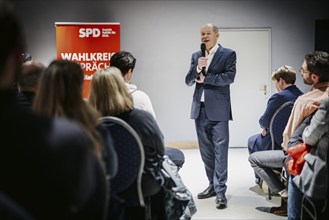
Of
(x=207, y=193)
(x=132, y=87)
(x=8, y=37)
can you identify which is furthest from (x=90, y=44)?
(x=8, y=37)

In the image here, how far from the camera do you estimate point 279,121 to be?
364 centimetres

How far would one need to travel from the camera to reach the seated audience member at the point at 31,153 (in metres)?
0.96

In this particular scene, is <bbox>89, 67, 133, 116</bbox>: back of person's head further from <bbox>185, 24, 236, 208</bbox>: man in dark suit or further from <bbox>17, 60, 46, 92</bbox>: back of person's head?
<bbox>185, 24, 236, 208</bbox>: man in dark suit

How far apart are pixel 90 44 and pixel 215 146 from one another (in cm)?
282

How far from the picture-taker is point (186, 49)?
6617mm

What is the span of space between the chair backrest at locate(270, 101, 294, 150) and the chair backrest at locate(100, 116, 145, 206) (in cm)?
170

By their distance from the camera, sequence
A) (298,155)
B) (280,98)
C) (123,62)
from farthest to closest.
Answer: (280,98), (123,62), (298,155)

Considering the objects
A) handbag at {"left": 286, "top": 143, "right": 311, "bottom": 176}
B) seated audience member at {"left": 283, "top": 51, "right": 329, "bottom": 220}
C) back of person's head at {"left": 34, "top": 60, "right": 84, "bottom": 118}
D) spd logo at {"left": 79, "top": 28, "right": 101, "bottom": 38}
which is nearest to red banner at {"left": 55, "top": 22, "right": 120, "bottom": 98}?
spd logo at {"left": 79, "top": 28, "right": 101, "bottom": 38}

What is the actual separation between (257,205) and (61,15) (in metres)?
4.26

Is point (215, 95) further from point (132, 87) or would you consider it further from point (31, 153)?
point (31, 153)

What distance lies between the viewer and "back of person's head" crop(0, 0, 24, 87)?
0.97 meters

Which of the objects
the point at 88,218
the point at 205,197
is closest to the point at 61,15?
the point at 205,197

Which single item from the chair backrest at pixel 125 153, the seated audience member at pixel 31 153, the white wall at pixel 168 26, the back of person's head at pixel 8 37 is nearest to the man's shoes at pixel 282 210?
the chair backrest at pixel 125 153

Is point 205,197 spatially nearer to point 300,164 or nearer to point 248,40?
point 300,164
